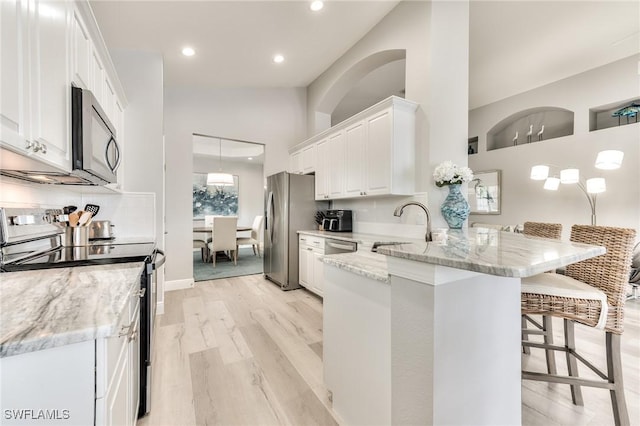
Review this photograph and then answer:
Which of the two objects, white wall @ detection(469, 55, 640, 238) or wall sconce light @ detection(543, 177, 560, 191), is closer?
white wall @ detection(469, 55, 640, 238)

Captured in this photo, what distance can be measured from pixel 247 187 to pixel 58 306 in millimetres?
7690

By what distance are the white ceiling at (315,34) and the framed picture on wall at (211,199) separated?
12.0ft

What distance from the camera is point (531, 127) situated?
5.00 metres

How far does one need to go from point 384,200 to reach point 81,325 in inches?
122

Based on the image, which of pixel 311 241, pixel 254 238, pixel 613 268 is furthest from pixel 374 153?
pixel 254 238

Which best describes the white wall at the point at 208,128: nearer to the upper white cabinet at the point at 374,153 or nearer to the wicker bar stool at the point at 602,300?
the upper white cabinet at the point at 374,153

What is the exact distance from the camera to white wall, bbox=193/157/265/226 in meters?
8.06

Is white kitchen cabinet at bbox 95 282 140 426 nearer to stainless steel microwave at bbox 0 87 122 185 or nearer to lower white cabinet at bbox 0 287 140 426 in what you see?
lower white cabinet at bbox 0 287 140 426

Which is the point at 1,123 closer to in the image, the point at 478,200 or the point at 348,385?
the point at 348,385

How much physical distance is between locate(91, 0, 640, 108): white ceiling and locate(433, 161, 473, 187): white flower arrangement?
6.44 ft

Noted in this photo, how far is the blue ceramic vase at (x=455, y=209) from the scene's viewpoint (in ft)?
8.45

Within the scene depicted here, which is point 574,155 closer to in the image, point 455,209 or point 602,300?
point 455,209

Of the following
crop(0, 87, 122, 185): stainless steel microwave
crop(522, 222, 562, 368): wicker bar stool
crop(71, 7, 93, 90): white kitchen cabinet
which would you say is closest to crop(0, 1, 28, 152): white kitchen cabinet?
crop(0, 87, 122, 185): stainless steel microwave

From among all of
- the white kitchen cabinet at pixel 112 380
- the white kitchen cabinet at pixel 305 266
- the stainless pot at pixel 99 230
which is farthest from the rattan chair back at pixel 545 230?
the stainless pot at pixel 99 230
